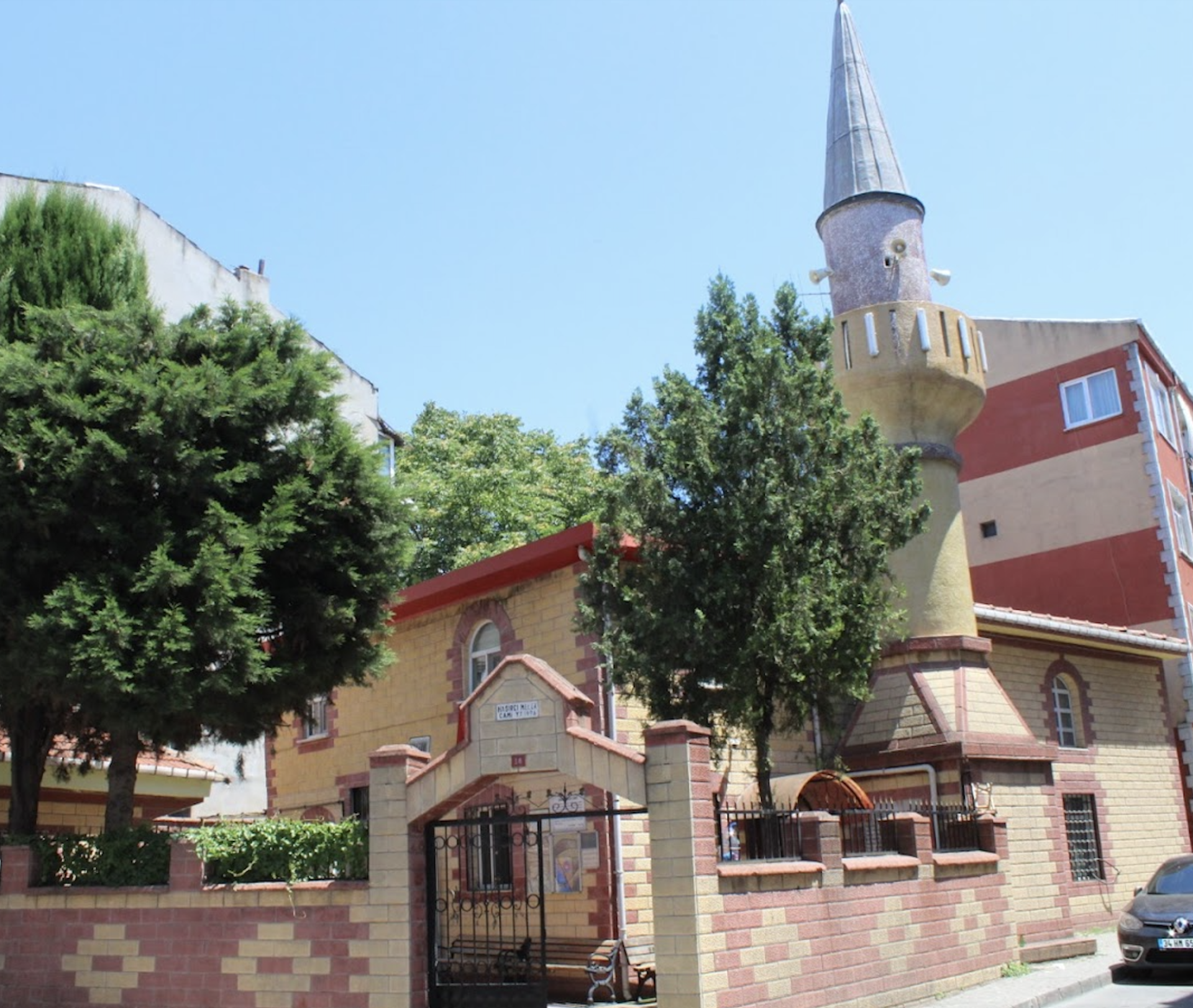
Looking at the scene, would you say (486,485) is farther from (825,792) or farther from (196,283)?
(825,792)

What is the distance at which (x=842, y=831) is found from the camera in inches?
515

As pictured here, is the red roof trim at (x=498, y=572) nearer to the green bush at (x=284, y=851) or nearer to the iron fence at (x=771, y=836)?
the green bush at (x=284, y=851)

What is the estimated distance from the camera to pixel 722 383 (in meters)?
13.4

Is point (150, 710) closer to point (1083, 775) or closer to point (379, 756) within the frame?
point (379, 756)

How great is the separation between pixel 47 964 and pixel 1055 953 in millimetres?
11777

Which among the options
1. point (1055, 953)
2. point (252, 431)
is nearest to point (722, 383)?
point (252, 431)

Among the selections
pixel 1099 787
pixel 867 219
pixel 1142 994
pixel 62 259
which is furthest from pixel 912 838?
pixel 62 259

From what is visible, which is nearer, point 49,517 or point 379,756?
point 379,756

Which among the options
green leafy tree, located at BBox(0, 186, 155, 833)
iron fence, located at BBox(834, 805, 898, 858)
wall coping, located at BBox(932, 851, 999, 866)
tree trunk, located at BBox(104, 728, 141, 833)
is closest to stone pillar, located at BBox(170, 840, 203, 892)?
tree trunk, located at BBox(104, 728, 141, 833)

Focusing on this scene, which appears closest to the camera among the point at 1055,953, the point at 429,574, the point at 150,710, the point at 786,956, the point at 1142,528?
the point at 786,956

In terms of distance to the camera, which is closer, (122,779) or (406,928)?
(406,928)

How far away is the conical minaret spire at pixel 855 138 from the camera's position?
64.0 ft

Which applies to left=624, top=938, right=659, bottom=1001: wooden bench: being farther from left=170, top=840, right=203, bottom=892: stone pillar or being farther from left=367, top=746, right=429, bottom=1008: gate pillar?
left=170, top=840, right=203, bottom=892: stone pillar

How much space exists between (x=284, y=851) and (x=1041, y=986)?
7.93 metres
